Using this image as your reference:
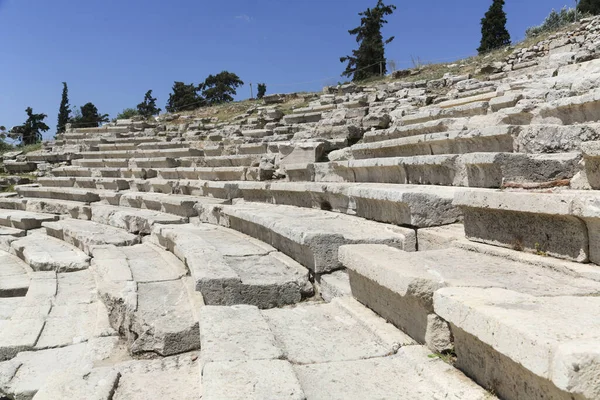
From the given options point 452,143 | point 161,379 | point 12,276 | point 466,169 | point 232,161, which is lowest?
point 12,276

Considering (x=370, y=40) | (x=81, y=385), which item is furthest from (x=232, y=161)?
(x=370, y=40)

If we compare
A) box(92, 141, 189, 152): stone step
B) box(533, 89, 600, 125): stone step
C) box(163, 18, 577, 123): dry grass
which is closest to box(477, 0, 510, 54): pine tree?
box(163, 18, 577, 123): dry grass

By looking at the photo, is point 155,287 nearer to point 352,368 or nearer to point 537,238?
point 352,368

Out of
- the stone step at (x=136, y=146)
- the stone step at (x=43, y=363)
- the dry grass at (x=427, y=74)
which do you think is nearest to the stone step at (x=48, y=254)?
the stone step at (x=43, y=363)

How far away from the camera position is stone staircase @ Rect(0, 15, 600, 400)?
1870 millimetres

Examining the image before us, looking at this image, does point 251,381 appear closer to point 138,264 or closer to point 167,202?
point 138,264

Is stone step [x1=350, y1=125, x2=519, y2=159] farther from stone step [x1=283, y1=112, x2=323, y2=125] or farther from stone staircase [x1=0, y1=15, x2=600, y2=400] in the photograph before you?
stone step [x1=283, y1=112, x2=323, y2=125]

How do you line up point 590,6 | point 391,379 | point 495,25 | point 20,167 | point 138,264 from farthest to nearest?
point 495,25
point 590,6
point 20,167
point 138,264
point 391,379

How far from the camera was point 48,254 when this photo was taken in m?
6.68

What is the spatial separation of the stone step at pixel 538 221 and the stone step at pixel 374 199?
575 millimetres

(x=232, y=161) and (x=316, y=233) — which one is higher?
(x=232, y=161)

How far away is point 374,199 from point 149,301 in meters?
2.26

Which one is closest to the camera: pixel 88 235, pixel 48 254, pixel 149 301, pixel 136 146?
pixel 149 301

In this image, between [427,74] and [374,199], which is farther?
[427,74]
